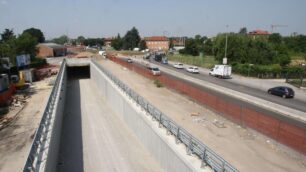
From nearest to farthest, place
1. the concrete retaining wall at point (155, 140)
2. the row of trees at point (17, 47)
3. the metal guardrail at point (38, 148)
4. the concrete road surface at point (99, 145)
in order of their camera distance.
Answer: the metal guardrail at point (38, 148), the concrete retaining wall at point (155, 140), the concrete road surface at point (99, 145), the row of trees at point (17, 47)

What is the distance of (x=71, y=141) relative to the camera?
22766 millimetres

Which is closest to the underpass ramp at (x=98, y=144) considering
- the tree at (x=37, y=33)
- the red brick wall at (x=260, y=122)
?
the red brick wall at (x=260, y=122)

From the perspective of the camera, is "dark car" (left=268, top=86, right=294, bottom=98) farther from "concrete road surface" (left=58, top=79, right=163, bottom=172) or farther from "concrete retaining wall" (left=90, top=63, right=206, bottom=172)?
"concrete road surface" (left=58, top=79, right=163, bottom=172)

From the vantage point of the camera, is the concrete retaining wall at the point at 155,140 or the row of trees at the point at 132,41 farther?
the row of trees at the point at 132,41

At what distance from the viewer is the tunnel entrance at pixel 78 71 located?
224ft

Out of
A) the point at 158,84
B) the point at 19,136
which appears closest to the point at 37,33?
the point at 158,84

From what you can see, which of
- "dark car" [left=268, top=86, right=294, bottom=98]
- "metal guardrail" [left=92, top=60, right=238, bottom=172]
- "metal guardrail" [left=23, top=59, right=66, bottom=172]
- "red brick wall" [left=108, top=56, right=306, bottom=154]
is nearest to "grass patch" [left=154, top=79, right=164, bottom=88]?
"red brick wall" [left=108, top=56, right=306, bottom=154]

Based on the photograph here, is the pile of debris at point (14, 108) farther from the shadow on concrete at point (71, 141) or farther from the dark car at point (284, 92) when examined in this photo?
the dark car at point (284, 92)

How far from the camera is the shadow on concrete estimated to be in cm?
1811

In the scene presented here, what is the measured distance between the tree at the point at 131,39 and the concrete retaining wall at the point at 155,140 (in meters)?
149

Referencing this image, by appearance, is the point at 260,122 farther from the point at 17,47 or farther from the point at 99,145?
the point at 17,47

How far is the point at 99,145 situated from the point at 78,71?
52810 millimetres

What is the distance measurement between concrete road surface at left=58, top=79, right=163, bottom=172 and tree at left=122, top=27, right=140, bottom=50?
14499 centimetres

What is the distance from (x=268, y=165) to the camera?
684 inches
